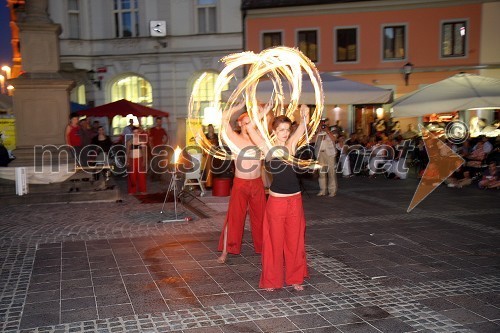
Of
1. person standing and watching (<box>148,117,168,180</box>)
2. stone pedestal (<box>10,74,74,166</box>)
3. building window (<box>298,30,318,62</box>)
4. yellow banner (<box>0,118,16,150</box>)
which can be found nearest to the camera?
stone pedestal (<box>10,74,74,166</box>)

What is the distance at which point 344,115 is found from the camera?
2336 cm

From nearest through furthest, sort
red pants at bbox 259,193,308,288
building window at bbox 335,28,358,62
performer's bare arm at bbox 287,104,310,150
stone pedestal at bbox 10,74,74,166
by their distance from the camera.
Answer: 1. red pants at bbox 259,193,308,288
2. performer's bare arm at bbox 287,104,310,150
3. stone pedestal at bbox 10,74,74,166
4. building window at bbox 335,28,358,62

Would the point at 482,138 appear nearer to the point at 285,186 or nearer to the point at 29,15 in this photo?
the point at 285,186

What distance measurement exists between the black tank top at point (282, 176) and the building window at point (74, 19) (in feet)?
72.5

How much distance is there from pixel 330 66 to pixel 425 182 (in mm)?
11261

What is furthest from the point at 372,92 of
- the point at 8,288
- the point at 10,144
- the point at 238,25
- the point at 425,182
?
the point at 10,144

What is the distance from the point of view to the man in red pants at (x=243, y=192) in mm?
6008

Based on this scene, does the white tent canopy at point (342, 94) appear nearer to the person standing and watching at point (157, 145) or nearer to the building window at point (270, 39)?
the person standing and watching at point (157, 145)

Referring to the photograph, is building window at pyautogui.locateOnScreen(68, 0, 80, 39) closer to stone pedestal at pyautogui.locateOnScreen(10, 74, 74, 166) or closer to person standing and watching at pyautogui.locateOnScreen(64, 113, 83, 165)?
stone pedestal at pyautogui.locateOnScreen(10, 74, 74, 166)

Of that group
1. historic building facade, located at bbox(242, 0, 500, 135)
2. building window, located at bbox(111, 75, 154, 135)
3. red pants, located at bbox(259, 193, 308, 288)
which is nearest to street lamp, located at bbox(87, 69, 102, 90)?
building window, located at bbox(111, 75, 154, 135)

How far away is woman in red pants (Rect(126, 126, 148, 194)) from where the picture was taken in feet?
41.0

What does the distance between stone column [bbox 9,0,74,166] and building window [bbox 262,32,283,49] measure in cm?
1342

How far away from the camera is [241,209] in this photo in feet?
20.1

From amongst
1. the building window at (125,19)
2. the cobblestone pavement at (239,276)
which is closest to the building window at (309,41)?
the building window at (125,19)
